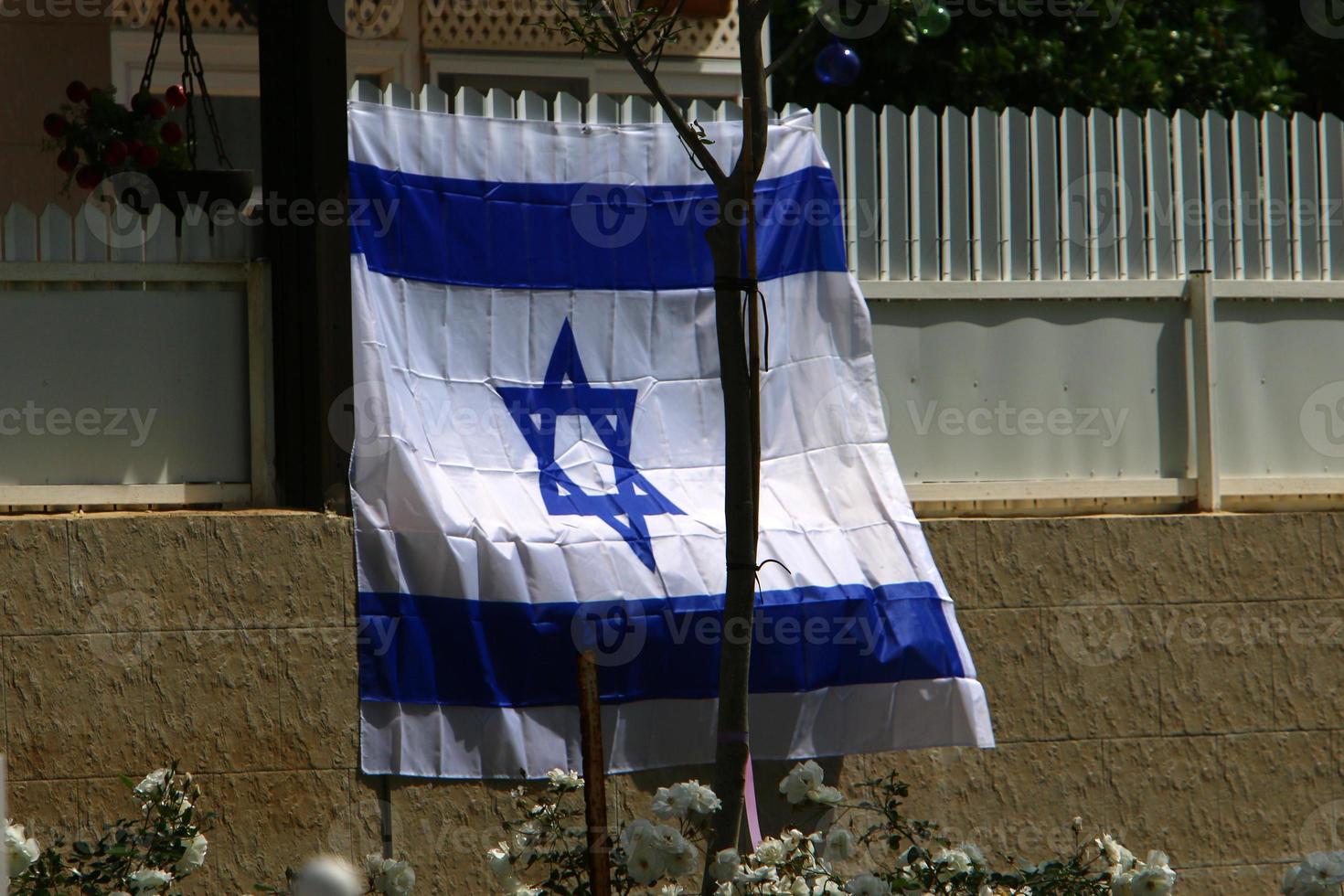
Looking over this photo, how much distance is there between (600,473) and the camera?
568 centimetres

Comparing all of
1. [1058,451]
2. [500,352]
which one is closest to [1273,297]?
[1058,451]

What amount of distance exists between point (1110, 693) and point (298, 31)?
384 centimetres

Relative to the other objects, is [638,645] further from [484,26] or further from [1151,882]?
[484,26]

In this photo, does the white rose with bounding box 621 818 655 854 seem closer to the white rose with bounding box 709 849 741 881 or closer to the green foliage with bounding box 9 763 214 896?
the white rose with bounding box 709 849 741 881

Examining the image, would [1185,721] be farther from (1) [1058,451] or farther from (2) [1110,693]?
(1) [1058,451]

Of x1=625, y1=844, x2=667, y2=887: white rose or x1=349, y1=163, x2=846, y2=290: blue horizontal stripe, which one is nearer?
x1=625, y1=844, x2=667, y2=887: white rose

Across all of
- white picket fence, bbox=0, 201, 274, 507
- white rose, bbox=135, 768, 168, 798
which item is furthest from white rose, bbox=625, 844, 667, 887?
white picket fence, bbox=0, 201, 274, 507

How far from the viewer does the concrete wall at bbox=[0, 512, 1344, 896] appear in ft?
17.2

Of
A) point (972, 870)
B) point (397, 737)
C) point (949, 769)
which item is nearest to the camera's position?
point (972, 870)

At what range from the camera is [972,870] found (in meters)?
4.17

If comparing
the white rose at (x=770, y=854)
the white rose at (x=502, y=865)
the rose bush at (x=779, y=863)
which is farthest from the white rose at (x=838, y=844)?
the white rose at (x=502, y=865)

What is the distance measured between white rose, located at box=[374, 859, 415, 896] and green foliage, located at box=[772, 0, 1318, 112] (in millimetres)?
9657

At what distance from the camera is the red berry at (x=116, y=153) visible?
6.00 m

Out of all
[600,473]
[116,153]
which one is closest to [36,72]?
[116,153]
